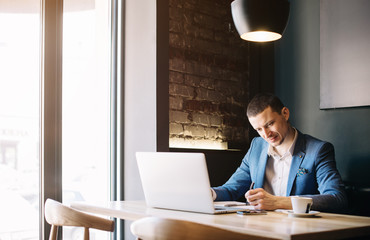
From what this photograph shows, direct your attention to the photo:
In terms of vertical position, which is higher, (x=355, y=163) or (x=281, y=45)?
(x=281, y=45)

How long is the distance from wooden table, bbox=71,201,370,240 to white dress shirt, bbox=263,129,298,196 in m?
0.72

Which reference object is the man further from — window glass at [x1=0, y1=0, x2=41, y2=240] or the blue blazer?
window glass at [x1=0, y1=0, x2=41, y2=240]

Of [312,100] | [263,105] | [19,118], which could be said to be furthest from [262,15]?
[19,118]

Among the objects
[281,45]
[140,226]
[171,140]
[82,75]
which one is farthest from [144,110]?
[140,226]

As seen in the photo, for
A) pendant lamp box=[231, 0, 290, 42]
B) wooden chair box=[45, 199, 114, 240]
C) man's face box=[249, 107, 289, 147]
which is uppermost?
pendant lamp box=[231, 0, 290, 42]

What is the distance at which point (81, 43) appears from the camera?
340 cm

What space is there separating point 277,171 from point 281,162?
6 cm

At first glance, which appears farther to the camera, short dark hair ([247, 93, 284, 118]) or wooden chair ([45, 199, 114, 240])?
short dark hair ([247, 93, 284, 118])

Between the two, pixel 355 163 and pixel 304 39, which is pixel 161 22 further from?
pixel 355 163

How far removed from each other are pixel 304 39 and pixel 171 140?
54.6 inches

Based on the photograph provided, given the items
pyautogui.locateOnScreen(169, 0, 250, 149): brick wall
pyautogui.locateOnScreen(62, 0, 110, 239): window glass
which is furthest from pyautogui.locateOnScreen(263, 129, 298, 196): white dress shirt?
pyautogui.locateOnScreen(62, 0, 110, 239): window glass

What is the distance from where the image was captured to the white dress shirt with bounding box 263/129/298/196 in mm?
2809

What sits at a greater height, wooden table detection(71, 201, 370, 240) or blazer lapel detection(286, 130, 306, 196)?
blazer lapel detection(286, 130, 306, 196)

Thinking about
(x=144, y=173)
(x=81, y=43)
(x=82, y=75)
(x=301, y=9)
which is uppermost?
(x=301, y=9)
